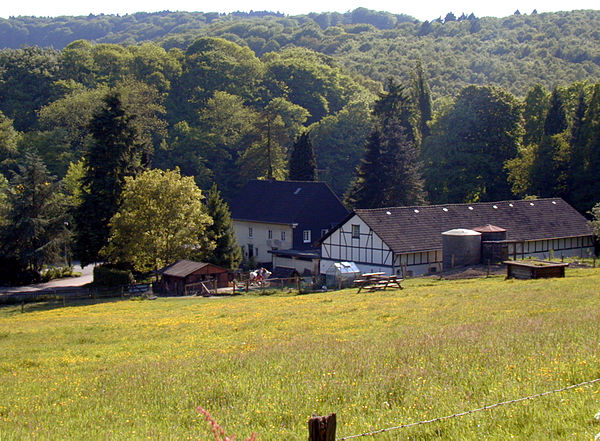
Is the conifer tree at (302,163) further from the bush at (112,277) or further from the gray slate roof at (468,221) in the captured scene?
the bush at (112,277)

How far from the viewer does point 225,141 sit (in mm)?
94312

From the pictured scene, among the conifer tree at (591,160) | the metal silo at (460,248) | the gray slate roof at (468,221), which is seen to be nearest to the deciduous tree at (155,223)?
the gray slate roof at (468,221)

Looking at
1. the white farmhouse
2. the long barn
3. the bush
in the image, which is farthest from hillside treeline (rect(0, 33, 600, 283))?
the long barn

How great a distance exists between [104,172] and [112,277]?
8810 mm

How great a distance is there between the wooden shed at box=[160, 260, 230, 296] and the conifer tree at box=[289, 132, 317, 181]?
30.8 m

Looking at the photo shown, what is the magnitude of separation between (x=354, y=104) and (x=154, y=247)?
50.3m

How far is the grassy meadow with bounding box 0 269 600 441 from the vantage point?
31.6ft

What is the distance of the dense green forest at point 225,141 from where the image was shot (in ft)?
180

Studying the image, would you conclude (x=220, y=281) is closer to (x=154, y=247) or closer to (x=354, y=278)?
(x=154, y=247)

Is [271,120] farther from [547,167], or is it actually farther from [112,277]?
[112,277]

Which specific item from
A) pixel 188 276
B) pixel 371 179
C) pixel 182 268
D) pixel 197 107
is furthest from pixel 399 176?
pixel 197 107

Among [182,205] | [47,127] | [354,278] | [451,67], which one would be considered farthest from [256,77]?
[451,67]

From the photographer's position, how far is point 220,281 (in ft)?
160

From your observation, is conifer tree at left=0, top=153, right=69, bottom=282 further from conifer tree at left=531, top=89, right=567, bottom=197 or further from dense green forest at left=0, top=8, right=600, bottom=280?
conifer tree at left=531, top=89, right=567, bottom=197
